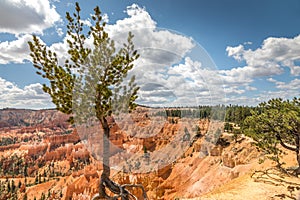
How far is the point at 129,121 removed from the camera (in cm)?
588

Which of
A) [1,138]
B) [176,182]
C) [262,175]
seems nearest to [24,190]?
[176,182]

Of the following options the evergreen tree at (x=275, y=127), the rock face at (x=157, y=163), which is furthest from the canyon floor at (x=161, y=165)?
the evergreen tree at (x=275, y=127)

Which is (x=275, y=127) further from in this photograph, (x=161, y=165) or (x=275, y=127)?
(x=161, y=165)

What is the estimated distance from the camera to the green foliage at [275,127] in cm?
1137

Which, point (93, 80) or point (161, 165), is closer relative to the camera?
point (93, 80)

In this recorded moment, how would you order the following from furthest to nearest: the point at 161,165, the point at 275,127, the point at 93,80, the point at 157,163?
the point at 275,127, the point at 157,163, the point at 161,165, the point at 93,80

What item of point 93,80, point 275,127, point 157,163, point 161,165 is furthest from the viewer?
point 275,127

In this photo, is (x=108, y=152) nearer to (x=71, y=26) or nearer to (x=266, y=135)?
(x=71, y=26)

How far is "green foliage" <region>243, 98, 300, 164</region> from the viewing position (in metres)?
11.4

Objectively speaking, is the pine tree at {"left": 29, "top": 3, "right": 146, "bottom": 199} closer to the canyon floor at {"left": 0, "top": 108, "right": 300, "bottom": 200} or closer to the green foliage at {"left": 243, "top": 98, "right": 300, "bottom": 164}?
the canyon floor at {"left": 0, "top": 108, "right": 300, "bottom": 200}

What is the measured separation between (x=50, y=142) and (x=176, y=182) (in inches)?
4436

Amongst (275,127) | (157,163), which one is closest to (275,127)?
(275,127)

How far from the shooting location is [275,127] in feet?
39.2

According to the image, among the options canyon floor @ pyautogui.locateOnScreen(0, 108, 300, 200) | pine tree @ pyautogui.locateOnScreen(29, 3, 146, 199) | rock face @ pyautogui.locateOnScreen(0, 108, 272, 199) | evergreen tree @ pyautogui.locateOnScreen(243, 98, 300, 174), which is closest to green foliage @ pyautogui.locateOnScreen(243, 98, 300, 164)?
evergreen tree @ pyautogui.locateOnScreen(243, 98, 300, 174)
